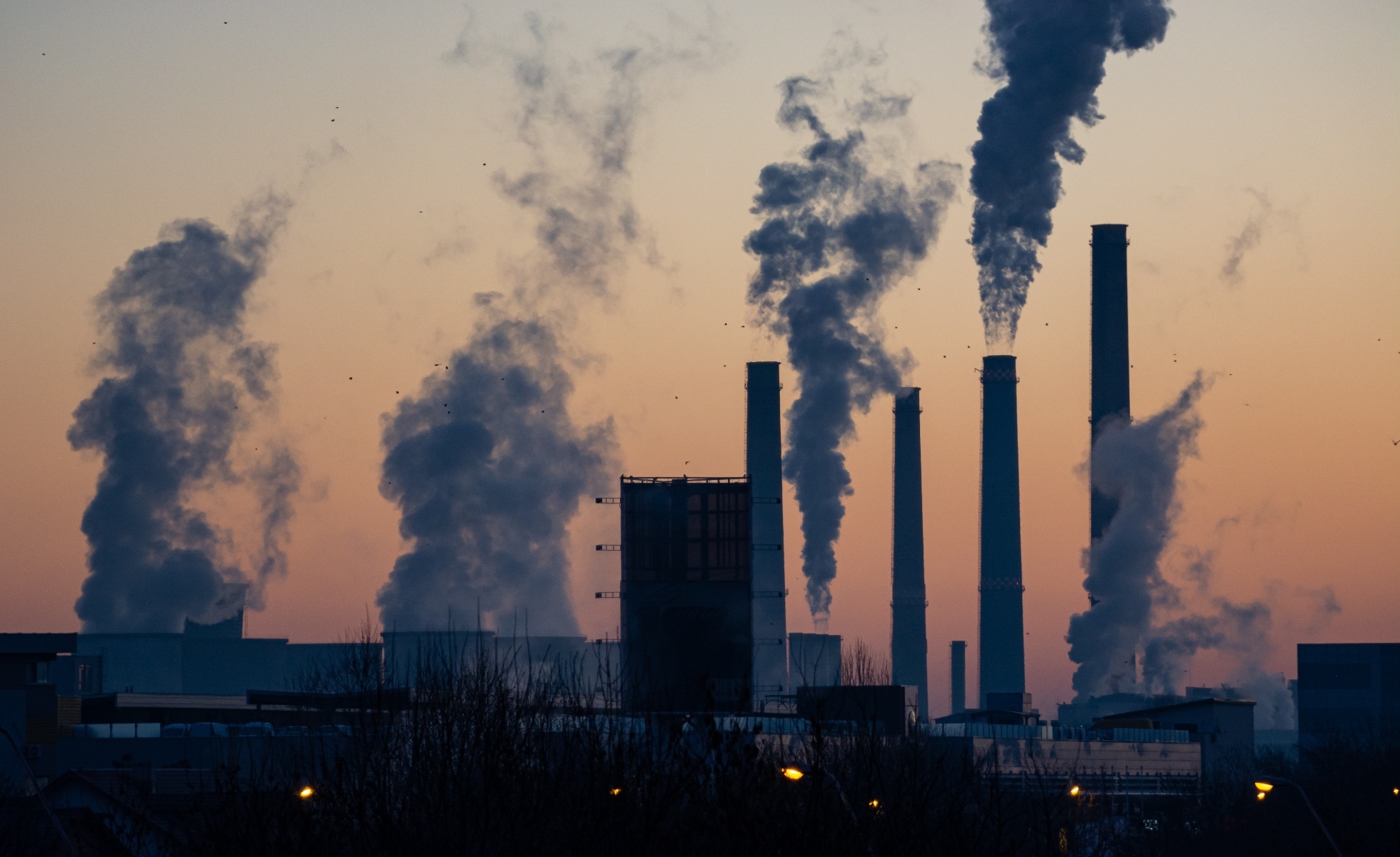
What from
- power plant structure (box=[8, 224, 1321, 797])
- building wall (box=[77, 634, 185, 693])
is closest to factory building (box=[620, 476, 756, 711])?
power plant structure (box=[8, 224, 1321, 797])

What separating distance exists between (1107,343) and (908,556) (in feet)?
81.5

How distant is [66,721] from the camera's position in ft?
187

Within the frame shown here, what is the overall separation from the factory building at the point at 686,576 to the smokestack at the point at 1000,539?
38820 millimetres

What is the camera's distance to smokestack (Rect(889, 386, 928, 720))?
11094 centimetres

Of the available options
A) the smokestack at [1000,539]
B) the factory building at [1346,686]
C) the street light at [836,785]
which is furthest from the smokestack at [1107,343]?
the street light at [836,785]

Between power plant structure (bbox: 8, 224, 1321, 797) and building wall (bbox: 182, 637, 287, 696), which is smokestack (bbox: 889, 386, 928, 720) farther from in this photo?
building wall (bbox: 182, 637, 287, 696)

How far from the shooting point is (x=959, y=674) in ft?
436

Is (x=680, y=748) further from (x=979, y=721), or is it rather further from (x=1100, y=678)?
(x=1100, y=678)

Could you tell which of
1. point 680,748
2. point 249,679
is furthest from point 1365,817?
point 249,679

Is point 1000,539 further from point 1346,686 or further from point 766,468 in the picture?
point 1346,686

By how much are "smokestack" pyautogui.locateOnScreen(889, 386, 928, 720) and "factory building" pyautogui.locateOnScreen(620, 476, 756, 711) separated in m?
47.1

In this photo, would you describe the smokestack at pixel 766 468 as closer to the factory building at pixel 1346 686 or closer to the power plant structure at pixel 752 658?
the power plant structure at pixel 752 658

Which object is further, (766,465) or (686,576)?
(766,465)

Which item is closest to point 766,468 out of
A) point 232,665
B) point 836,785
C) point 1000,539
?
point 1000,539
